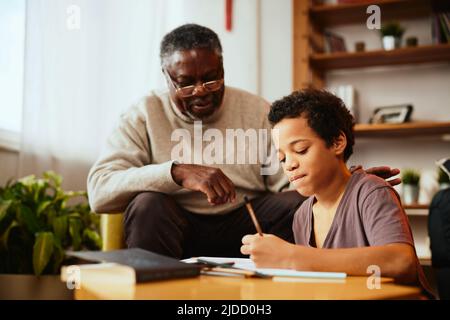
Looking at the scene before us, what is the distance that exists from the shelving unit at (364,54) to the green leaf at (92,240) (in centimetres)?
104

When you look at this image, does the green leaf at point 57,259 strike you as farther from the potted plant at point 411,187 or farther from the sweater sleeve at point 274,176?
the potted plant at point 411,187

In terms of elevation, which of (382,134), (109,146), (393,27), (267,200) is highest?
(393,27)

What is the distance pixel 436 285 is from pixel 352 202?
0.79 m

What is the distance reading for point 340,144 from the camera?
979 millimetres

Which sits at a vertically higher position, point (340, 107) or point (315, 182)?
point (340, 107)

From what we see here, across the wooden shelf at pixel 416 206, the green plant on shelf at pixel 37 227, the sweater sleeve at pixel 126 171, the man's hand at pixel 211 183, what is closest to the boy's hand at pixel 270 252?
the man's hand at pixel 211 183

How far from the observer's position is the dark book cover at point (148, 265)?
0.60 m

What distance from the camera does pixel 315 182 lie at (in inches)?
37.4

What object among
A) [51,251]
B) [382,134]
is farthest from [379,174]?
[382,134]

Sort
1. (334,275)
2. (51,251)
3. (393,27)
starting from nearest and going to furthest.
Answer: (334,275) → (51,251) → (393,27)

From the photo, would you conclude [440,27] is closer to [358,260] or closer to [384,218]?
[384,218]

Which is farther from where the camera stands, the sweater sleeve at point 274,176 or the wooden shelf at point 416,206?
the wooden shelf at point 416,206

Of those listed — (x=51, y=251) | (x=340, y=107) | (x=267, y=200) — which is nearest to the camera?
(x=340, y=107)

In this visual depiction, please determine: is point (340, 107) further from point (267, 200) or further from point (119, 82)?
point (119, 82)
